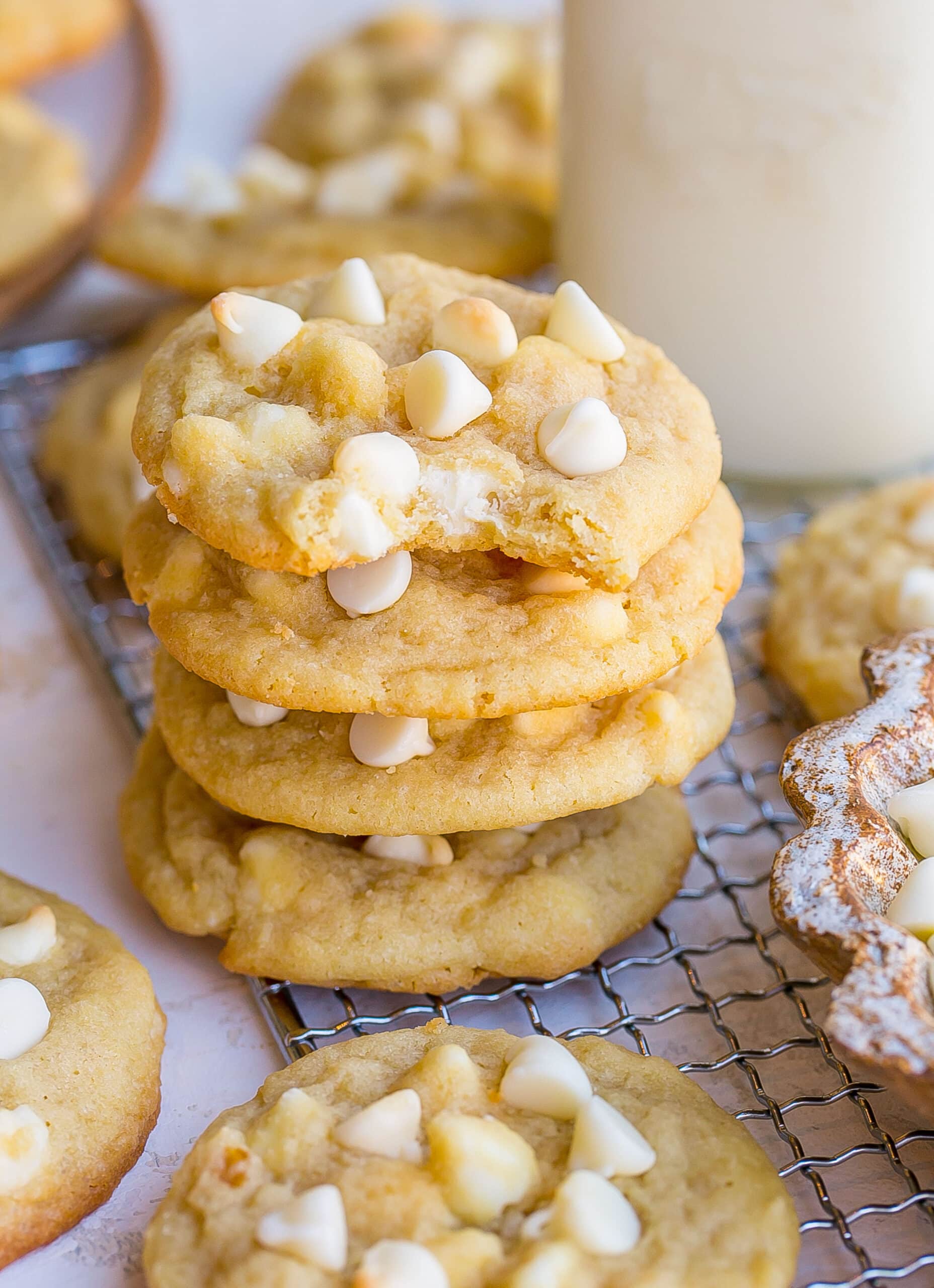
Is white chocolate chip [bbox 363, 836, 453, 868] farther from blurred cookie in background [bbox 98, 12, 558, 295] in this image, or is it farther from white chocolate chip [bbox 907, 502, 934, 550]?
blurred cookie in background [bbox 98, 12, 558, 295]

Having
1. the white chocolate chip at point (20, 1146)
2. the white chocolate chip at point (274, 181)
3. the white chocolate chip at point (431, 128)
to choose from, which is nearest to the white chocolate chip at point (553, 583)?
the white chocolate chip at point (20, 1146)

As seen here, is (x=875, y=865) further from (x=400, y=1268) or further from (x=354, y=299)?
(x=354, y=299)

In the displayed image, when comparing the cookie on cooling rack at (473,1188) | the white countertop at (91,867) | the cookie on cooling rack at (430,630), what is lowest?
the white countertop at (91,867)

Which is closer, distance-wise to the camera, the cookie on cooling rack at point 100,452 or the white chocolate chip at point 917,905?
the white chocolate chip at point 917,905

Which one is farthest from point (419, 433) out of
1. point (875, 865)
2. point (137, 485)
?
point (137, 485)

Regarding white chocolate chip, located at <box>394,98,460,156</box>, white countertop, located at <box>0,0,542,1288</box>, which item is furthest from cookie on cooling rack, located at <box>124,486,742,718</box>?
white chocolate chip, located at <box>394,98,460,156</box>

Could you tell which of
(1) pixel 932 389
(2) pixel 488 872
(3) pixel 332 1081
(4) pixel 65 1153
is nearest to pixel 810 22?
(1) pixel 932 389

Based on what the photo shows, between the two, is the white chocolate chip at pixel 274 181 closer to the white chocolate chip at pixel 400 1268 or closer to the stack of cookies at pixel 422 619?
the stack of cookies at pixel 422 619
